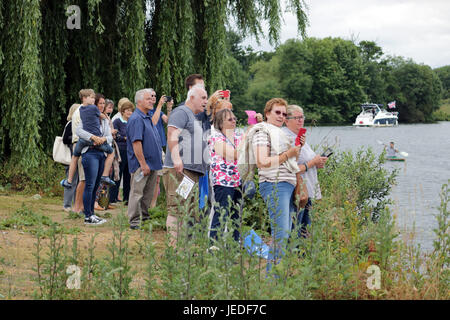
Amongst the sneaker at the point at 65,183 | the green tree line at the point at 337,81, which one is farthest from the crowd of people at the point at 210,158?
the green tree line at the point at 337,81

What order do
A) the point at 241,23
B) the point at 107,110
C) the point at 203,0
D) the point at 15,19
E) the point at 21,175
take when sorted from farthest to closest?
1. the point at 241,23
2. the point at 203,0
3. the point at 21,175
4. the point at 15,19
5. the point at 107,110

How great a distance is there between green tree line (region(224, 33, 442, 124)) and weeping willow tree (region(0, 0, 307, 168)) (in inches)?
1251

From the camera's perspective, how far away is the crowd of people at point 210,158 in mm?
4910

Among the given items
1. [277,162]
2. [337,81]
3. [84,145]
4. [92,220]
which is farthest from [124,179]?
[337,81]

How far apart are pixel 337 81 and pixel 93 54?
5550cm

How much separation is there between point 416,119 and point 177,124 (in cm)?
8160

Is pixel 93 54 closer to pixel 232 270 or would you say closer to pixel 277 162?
pixel 277 162

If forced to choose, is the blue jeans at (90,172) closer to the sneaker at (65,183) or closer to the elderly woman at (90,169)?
the elderly woman at (90,169)

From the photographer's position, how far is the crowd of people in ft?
16.1

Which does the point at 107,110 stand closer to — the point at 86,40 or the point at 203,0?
the point at 86,40

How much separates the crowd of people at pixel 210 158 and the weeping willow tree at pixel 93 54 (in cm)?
225

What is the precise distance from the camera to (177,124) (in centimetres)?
570

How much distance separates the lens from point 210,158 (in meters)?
5.65
